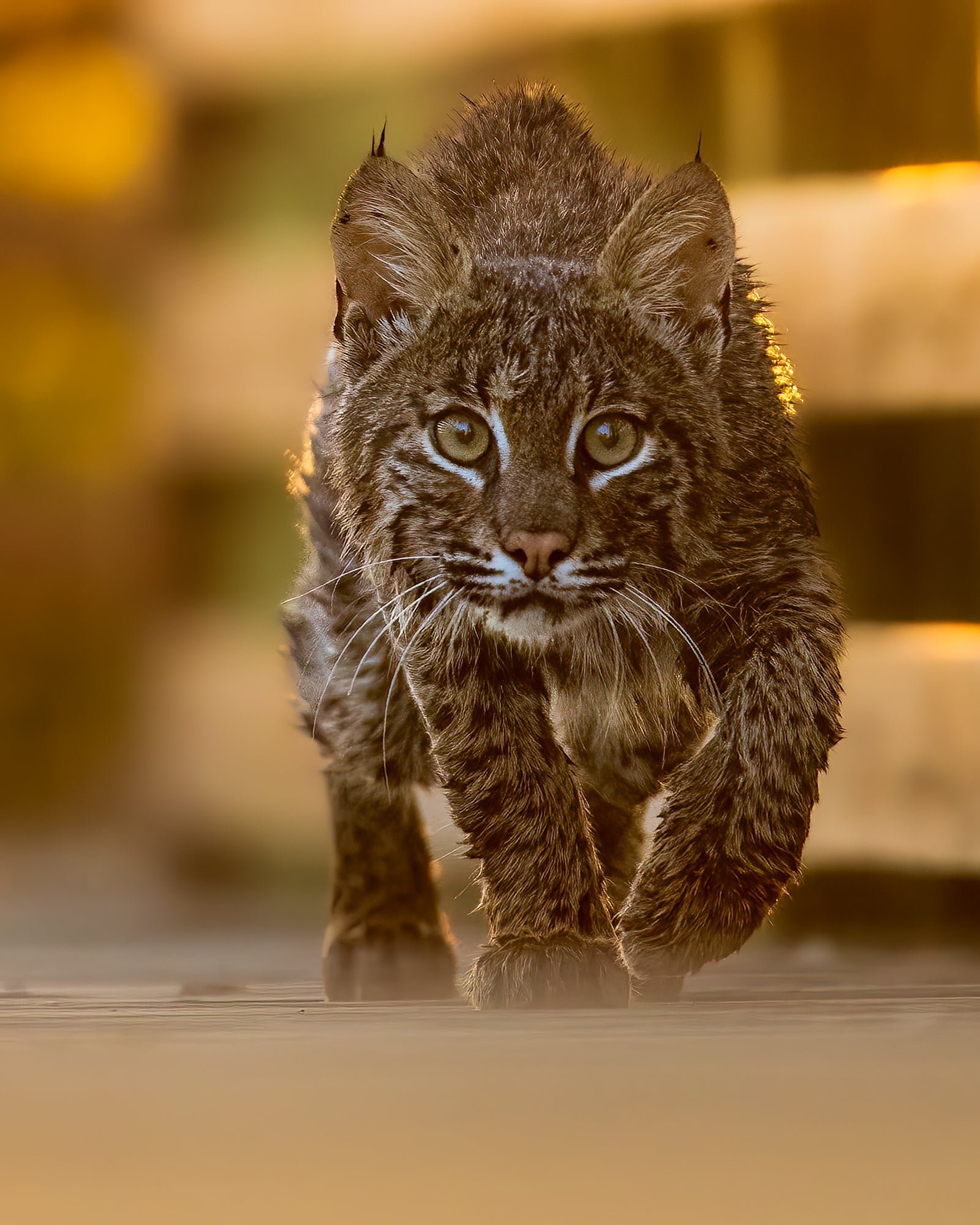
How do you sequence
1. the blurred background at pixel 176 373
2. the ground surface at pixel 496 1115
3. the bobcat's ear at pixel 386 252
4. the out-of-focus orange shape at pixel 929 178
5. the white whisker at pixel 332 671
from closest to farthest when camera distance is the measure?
the ground surface at pixel 496 1115
the bobcat's ear at pixel 386 252
the white whisker at pixel 332 671
the out-of-focus orange shape at pixel 929 178
the blurred background at pixel 176 373

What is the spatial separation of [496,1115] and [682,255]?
1.25 meters

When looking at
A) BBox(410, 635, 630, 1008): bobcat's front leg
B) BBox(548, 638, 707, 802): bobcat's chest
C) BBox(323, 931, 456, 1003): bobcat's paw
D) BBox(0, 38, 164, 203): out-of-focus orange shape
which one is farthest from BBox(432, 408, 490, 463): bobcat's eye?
BBox(0, 38, 164, 203): out-of-focus orange shape

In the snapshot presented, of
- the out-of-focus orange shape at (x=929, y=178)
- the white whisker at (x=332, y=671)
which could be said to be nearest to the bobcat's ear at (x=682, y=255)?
the white whisker at (x=332, y=671)

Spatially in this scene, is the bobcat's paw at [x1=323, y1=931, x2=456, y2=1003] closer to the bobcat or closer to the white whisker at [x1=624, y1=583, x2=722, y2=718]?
the bobcat

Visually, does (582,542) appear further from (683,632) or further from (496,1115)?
(496,1115)

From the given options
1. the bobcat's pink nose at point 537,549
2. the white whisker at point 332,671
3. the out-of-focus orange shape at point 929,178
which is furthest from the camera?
the out-of-focus orange shape at point 929,178

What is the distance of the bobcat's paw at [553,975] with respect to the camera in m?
2.09

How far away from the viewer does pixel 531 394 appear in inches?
84.5

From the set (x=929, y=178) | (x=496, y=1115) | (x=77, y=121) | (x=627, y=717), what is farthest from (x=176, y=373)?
(x=496, y=1115)

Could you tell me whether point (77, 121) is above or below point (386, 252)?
above

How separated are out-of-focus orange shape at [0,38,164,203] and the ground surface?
3.45 m

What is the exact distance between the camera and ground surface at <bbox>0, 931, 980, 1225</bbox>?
1.13m

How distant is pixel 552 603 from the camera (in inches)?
83.4

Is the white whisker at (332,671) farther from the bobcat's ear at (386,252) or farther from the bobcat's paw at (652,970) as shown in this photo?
the bobcat's paw at (652,970)
